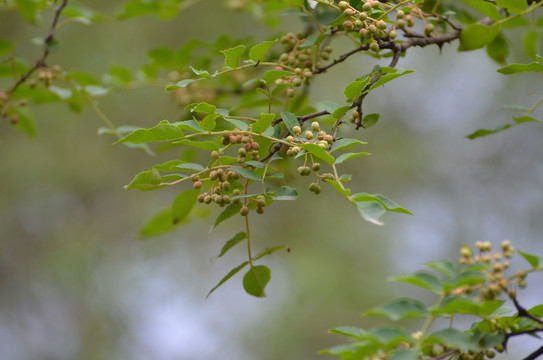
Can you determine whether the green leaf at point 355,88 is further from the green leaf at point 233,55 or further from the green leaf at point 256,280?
the green leaf at point 256,280

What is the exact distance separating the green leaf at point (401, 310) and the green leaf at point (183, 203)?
0.37 metres

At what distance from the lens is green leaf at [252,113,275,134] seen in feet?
2.19

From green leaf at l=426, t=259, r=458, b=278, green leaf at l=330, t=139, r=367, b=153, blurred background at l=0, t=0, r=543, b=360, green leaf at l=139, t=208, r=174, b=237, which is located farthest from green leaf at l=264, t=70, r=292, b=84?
blurred background at l=0, t=0, r=543, b=360

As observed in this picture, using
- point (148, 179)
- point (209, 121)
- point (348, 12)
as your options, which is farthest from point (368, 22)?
point (148, 179)

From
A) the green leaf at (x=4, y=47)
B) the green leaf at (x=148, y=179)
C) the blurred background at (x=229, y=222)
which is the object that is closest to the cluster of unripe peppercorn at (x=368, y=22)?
the green leaf at (x=148, y=179)

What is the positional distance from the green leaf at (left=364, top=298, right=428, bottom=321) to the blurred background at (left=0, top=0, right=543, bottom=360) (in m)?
2.51

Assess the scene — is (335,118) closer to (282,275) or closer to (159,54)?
(159,54)

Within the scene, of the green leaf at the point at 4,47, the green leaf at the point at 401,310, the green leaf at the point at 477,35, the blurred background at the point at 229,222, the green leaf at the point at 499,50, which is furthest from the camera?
the blurred background at the point at 229,222

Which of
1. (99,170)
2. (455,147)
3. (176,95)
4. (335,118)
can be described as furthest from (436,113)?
(335,118)

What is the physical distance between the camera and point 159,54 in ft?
4.26

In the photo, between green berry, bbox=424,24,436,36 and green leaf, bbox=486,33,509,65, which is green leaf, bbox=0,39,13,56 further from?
green leaf, bbox=486,33,509,65

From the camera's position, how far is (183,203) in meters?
0.80

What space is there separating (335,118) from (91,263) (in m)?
2.80

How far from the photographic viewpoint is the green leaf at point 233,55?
706 millimetres
